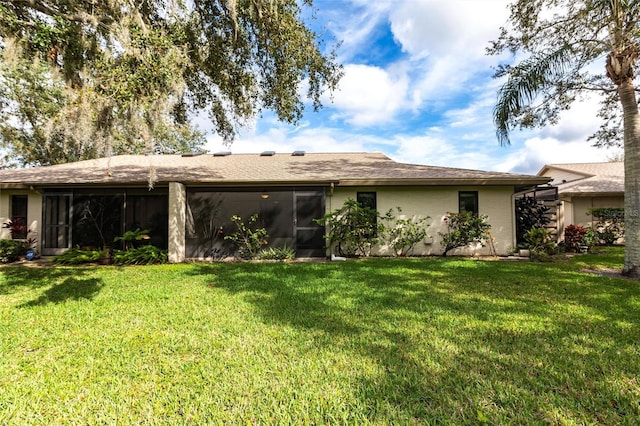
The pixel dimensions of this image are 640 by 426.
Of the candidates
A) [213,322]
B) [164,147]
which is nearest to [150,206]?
[213,322]

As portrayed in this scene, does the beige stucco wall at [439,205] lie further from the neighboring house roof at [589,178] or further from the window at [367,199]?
the neighboring house roof at [589,178]

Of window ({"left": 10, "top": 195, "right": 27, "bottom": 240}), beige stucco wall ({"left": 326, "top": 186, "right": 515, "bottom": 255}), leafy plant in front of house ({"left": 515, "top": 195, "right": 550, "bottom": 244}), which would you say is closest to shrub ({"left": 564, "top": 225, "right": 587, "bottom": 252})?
leafy plant in front of house ({"left": 515, "top": 195, "right": 550, "bottom": 244})

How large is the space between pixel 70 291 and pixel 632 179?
1174 cm

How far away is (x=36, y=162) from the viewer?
59.3ft

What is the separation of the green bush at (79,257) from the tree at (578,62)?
11.8 m

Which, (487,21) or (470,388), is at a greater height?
(487,21)

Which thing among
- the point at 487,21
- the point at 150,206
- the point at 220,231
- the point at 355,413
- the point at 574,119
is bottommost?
the point at 355,413

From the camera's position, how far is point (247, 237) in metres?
9.54

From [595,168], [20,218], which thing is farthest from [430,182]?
[595,168]

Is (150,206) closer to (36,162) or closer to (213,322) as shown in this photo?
(213,322)

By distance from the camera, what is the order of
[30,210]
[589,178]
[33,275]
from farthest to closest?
1. [589,178]
2. [30,210]
3. [33,275]

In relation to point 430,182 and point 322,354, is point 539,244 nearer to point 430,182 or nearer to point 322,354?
point 430,182

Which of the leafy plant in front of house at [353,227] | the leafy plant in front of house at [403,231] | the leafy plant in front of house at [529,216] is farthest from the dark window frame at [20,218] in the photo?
the leafy plant in front of house at [529,216]

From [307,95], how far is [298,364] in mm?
6756
